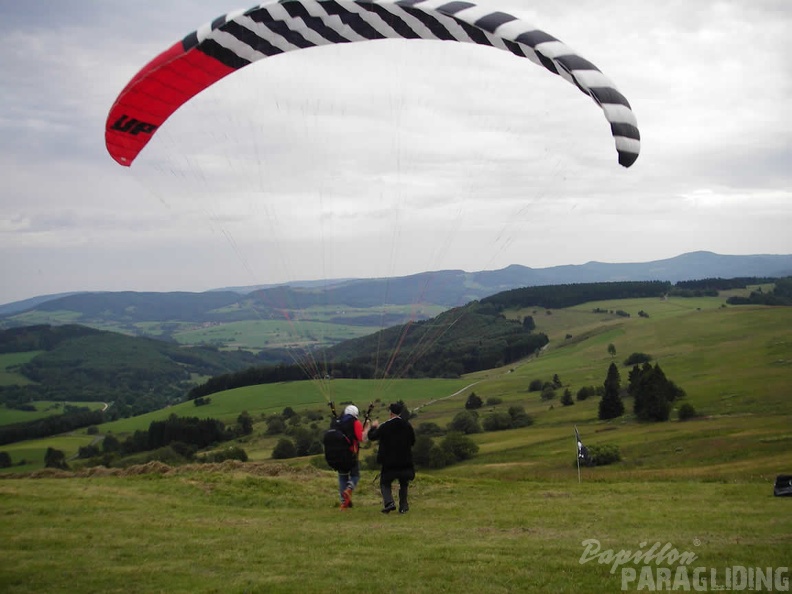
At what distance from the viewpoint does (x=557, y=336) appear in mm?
136875

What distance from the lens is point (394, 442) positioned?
38.2ft

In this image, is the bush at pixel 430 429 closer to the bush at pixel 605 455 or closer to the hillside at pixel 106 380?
the bush at pixel 605 455

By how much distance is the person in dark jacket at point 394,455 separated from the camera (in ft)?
37.8

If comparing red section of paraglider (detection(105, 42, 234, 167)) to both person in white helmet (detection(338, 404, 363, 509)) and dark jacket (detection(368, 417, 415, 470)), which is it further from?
dark jacket (detection(368, 417, 415, 470))

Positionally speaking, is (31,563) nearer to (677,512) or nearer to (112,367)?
(677,512)

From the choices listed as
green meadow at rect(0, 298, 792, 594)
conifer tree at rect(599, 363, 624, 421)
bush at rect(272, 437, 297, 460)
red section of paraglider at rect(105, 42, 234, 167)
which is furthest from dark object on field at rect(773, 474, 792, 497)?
conifer tree at rect(599, 363, 624, 421)

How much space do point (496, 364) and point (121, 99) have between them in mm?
113611

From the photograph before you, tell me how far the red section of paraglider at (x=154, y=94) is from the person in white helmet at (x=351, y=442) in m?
7.34

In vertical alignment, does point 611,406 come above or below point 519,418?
above

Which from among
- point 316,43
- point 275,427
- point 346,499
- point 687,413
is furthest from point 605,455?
point 275,427

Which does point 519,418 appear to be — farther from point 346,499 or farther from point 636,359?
point 346,499

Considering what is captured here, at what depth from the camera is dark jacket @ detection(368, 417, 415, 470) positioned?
38.0 ft

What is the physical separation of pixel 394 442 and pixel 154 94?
8.53m

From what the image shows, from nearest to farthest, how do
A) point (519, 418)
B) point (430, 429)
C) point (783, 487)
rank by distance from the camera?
point (783, 487)
point (519, 418)
point (430, 429)
